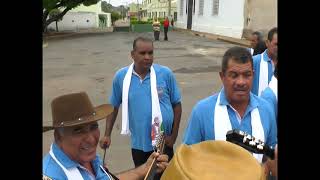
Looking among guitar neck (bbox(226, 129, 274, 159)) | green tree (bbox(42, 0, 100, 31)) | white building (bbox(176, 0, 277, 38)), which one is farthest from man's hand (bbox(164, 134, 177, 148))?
green tree (bbox(42, 0, 100, 31))

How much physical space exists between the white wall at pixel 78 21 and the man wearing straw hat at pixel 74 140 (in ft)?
199

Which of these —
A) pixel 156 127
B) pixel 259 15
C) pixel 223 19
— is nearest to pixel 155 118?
pixel 156 127

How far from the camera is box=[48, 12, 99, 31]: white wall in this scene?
6317 cm

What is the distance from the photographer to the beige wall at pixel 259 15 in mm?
27875

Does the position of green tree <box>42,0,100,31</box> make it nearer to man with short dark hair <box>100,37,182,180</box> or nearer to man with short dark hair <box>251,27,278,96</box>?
man with short dark hair <box>251,27,278,96</box>

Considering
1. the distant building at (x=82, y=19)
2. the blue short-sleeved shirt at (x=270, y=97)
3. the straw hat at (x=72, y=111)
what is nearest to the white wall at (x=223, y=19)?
the distant building at (x=82, y=19)

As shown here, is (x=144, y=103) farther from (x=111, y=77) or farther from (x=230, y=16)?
(x=230, y=16)

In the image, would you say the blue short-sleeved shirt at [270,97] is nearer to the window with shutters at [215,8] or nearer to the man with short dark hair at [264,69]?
the man with short dark hair at [264,69]

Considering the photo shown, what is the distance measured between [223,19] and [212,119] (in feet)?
112

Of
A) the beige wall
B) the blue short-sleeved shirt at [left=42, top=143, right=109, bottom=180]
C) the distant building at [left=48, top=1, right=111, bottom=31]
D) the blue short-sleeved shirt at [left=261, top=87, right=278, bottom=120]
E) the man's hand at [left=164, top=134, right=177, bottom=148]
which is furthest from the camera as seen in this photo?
the distant building at [left=48, top=1, right=111, bottom=31]

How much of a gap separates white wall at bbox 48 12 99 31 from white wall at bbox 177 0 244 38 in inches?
925

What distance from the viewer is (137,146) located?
401 centimetres
